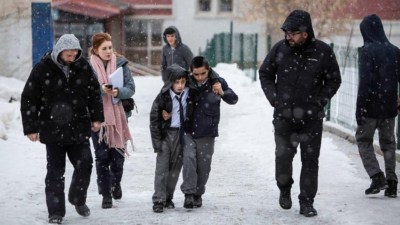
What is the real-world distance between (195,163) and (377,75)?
2.05 m

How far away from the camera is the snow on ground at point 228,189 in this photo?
21.8 ft

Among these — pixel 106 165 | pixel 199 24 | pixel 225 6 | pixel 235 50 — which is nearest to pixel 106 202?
pixel 106 165

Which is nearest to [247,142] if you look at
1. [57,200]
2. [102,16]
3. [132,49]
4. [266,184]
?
[266,184]

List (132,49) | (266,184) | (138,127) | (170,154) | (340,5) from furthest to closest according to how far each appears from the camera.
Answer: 1. (132,49)
2. (340,5)
3. (138,127)
4. (266,184)
5. (170,154)

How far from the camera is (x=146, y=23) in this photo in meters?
41.7

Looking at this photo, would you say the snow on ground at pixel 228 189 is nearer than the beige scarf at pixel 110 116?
Yes

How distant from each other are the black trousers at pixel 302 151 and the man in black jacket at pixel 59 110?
1.77 meters

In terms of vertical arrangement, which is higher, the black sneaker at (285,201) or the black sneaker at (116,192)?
the black sneaker at (285,201)

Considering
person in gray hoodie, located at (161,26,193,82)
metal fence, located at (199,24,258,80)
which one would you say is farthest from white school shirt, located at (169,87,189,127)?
metal fence, located at (199,24,258,80)

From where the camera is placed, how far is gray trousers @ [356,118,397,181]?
759 cm

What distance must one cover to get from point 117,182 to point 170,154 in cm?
76

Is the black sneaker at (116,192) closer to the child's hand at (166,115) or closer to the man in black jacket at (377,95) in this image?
the child's hand at (166,115)

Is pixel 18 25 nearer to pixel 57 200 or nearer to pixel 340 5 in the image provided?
pixel 57 200

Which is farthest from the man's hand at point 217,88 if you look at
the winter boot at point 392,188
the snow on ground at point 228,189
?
the winter boot at point 392,188
